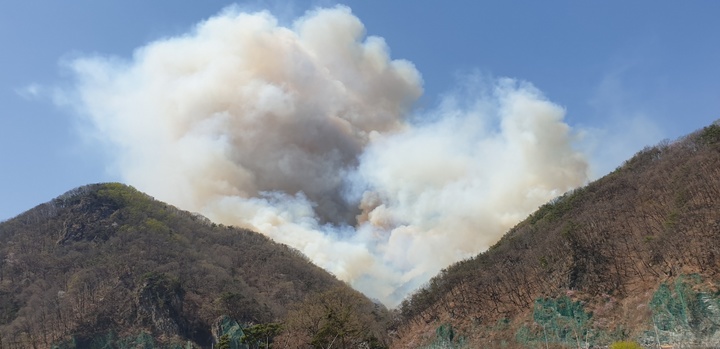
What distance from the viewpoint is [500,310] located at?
74.9 metres

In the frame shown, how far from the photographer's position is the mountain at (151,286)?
85875mm

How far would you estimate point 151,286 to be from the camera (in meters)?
111

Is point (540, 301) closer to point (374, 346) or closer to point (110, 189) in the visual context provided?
point (374, 346)

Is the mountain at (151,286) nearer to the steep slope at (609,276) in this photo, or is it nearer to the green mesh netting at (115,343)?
the green mesh netting at (115,343)

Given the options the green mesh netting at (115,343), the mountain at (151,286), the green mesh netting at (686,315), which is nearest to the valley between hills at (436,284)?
the green mesh netting at (686,315)

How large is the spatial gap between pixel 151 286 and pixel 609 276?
83.6m

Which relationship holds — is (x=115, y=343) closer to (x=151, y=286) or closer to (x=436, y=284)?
(x=151, y=286)

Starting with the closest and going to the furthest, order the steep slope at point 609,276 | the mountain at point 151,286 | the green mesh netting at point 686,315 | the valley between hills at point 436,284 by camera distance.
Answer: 1. the green mesh netting at point 686,315
2. the steep slope at point 609,276
3. the valley between hills at point 436,284
4. the mountain at point 151,286

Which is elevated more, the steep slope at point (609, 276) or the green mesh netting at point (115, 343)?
the green mesh netting at point (115, 343)

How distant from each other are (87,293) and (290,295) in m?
48.1

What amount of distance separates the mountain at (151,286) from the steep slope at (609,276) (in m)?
16.0

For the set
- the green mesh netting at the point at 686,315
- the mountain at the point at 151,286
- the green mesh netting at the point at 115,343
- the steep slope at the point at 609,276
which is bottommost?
the green mesh netting at the point at 686,315

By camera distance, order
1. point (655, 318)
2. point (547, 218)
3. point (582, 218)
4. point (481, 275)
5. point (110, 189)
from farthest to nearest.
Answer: point (110, 189)
point (547, 218)
point (481, 275)
point (582, 218)
point (655, 318)


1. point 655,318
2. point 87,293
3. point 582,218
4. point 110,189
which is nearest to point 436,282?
point 582,218
